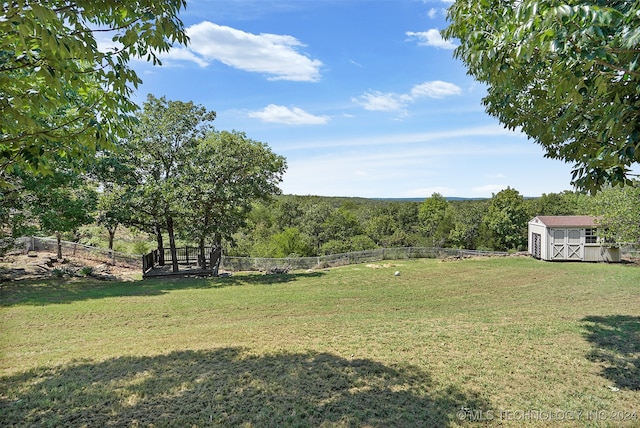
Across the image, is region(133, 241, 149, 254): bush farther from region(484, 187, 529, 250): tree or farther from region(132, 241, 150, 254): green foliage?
region(484, 187, 529, 250): tree

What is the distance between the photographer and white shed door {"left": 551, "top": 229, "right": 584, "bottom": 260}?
20.3m

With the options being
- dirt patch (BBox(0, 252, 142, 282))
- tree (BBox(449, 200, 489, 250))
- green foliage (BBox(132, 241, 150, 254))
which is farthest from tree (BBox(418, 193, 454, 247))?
dirt patch (BBox(0, 252, 142, 282))

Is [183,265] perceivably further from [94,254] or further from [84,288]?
[84,288]

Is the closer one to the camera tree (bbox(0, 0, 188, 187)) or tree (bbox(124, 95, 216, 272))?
tree (bbox(0, 0, 188, 187))

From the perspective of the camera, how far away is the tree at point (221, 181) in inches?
554

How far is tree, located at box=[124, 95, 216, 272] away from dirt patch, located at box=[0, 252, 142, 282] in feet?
9.98

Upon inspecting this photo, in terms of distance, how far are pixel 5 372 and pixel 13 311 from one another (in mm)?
4599

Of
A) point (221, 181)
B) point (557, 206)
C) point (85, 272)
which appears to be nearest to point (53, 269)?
point (85, 272)

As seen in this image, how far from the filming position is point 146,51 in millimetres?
3301

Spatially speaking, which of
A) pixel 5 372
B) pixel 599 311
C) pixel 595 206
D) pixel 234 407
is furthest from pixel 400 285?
pixel 595 206

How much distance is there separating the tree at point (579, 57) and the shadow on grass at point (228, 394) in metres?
2.93

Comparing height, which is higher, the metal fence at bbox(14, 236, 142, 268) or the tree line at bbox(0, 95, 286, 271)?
the tree line at bbox(0, 95, 286, 271)

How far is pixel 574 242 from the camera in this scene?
20.4 meters

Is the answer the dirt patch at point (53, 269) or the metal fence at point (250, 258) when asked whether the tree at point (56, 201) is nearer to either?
the dirt patch at point (53, 269)
